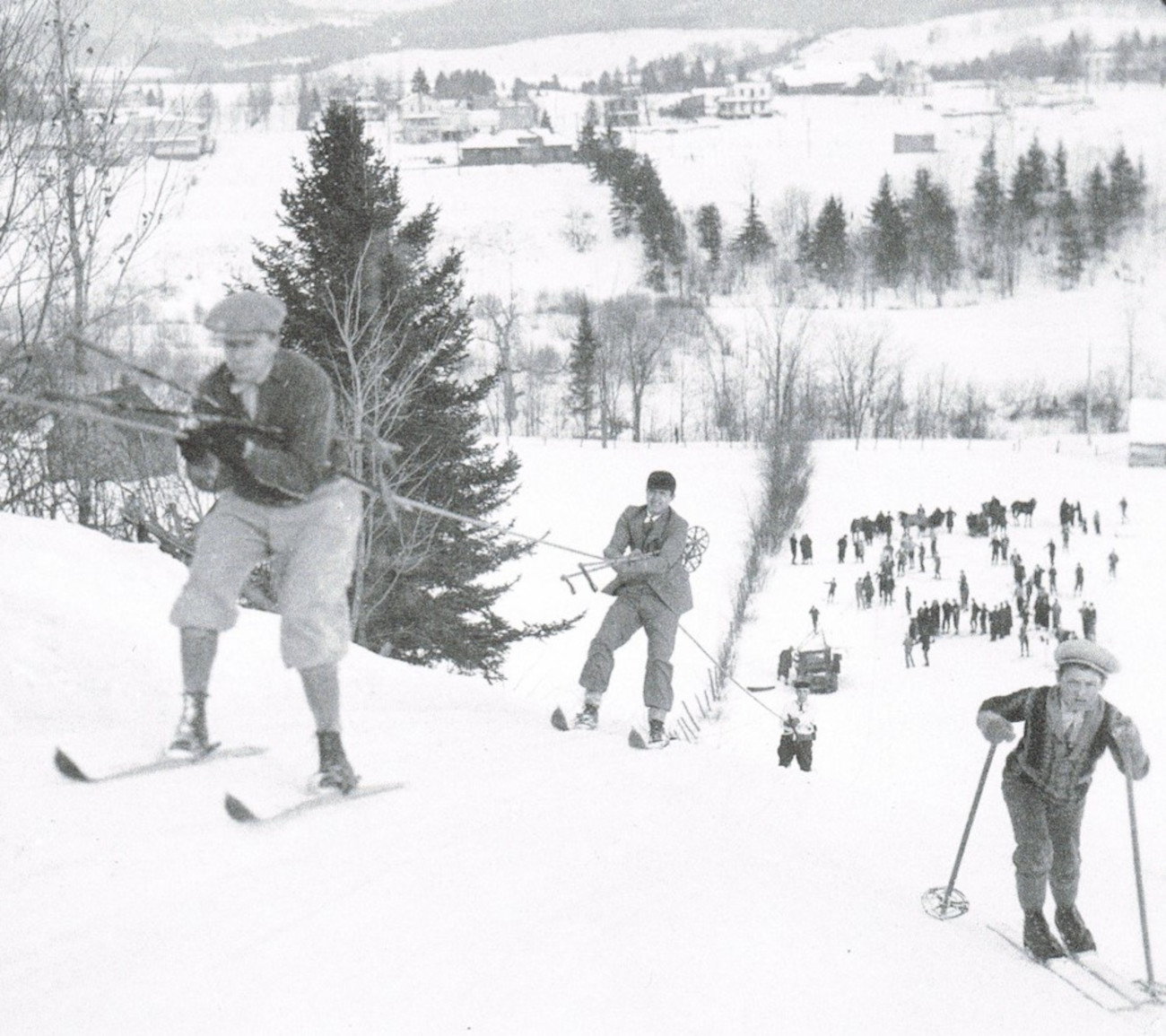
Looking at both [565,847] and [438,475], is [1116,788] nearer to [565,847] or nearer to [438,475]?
[438,475]

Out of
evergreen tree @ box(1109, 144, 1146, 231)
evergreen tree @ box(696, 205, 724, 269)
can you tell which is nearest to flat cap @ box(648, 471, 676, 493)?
evergreen tree @ box(696, 205, 724, 269)

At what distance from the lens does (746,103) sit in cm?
13475

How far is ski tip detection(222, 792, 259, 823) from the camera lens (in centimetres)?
419

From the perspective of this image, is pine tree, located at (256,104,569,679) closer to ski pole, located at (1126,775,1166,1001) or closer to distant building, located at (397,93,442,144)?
ski pole, located at (1126,775,1166,1001)

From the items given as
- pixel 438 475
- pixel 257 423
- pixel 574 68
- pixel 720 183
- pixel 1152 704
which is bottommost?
pixel 1152 704

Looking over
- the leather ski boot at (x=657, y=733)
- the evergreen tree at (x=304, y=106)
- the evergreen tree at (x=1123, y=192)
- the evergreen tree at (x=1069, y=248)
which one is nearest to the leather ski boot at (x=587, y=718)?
the leather ski boot at (x=657, y=733)

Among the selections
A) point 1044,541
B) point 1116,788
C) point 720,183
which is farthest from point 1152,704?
point 720,183

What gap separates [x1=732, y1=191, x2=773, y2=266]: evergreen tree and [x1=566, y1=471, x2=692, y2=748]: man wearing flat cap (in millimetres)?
89039

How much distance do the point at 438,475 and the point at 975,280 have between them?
78926 millimetres

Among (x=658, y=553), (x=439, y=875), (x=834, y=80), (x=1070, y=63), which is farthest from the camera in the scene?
(x=834, y=80)

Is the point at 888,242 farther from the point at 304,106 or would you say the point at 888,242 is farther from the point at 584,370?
the point at 304,106

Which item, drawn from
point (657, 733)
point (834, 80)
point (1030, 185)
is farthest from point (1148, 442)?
point (834, 80)

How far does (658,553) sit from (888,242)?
8827cm

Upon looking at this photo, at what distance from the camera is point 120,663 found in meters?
6.18
